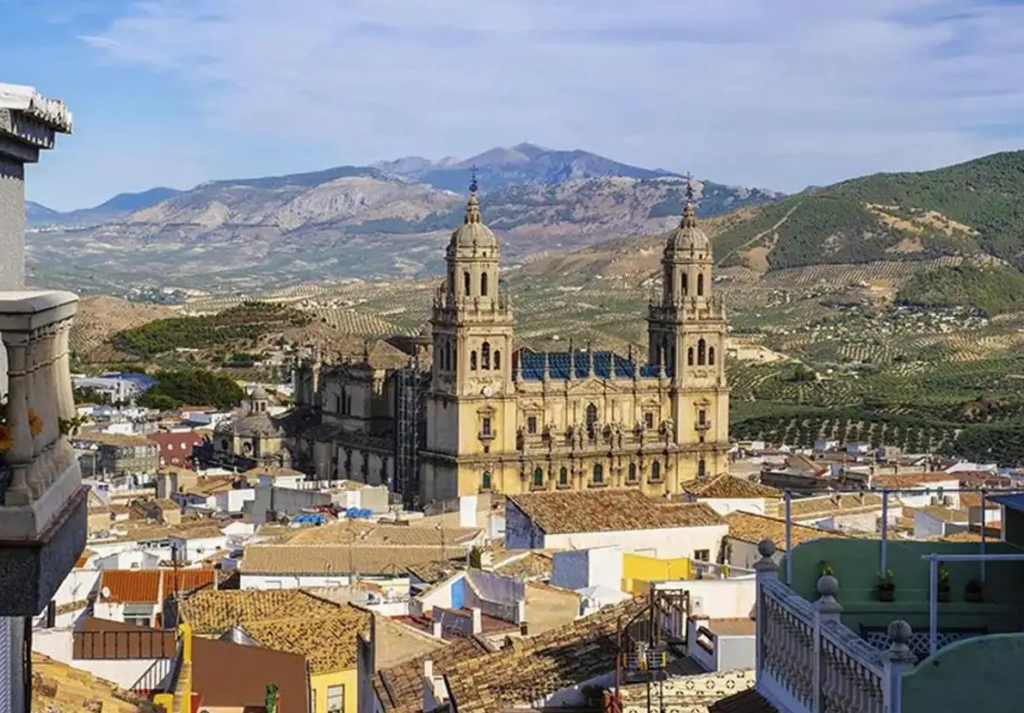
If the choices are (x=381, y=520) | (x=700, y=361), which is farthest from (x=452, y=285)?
(x=381, y=520)

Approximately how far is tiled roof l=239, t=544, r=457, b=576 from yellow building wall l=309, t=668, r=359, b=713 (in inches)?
349

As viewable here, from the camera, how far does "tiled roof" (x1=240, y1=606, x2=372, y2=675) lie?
2102 cm

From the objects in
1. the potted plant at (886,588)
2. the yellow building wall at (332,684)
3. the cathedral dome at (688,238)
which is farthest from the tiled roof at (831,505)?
the potted plant at (886,588)

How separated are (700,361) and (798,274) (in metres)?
132

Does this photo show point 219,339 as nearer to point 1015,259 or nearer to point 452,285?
point 452,285

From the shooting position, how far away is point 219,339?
127 metres

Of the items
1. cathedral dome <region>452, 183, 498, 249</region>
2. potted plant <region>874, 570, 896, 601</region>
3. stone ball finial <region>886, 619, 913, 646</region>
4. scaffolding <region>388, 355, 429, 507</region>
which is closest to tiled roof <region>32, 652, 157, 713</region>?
potted plant <region>874, 570, 896, 601</region>

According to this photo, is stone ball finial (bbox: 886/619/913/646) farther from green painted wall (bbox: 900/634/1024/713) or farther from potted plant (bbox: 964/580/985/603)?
potted plant (bbox: 964/580/985/603)

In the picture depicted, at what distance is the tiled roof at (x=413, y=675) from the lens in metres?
17.1

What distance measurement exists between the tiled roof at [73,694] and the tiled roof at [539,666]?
137 inches

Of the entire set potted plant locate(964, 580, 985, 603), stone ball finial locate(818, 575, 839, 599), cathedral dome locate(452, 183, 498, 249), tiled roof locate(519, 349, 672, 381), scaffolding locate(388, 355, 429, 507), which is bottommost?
scaffolding locate(388, 355, 429, 507)

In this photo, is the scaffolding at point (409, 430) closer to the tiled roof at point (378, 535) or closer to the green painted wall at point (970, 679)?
the tiled roof at point (378, 535)

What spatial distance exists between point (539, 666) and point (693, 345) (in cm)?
4814

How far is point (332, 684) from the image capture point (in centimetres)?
2098
